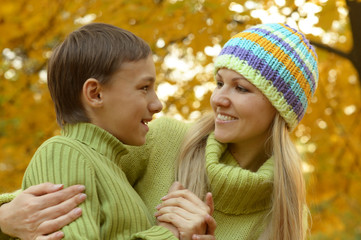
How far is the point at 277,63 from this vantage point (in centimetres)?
243

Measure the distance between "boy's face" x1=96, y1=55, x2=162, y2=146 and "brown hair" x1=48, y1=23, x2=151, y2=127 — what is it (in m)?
0.03

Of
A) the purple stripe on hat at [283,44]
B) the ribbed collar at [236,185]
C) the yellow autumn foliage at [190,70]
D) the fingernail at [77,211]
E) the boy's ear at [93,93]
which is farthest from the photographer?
the yellow autumn foliage at [190,70]

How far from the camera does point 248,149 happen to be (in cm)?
255

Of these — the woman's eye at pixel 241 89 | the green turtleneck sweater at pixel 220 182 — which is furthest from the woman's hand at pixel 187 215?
the woman's eye at pixel 241 89

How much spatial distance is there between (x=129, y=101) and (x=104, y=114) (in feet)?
0.36

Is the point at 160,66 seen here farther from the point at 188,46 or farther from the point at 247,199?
the point at 247,199

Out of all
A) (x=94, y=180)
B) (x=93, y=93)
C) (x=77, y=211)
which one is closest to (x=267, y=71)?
(x=93, y=93)

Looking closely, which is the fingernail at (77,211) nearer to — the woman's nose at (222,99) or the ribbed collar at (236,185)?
the ribbed collar at (236,185)

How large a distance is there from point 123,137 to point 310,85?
100cm

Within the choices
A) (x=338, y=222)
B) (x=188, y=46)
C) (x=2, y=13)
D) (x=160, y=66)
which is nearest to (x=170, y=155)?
(x=188, y=46)

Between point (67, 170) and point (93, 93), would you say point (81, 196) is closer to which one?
point (67, 170)

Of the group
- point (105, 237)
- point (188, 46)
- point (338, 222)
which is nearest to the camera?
point (105, 237)

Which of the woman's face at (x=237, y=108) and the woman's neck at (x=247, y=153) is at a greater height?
the woman's face at (x=237, y=108)

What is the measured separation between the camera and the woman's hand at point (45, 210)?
1752 mm
